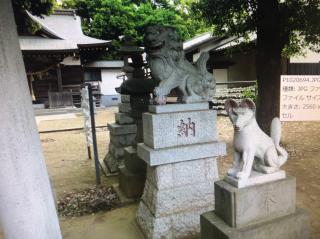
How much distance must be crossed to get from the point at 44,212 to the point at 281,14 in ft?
20.0

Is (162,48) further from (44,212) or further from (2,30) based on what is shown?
(44,212)

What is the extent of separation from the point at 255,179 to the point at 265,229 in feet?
1.46

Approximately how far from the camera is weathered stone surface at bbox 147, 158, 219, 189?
3199mm

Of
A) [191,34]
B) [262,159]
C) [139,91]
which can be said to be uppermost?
[191,34]

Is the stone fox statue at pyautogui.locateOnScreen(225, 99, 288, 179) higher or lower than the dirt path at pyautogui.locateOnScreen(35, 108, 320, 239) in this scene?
higher

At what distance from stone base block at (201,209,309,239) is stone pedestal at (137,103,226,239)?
671 mm

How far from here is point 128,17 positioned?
80.6 ft

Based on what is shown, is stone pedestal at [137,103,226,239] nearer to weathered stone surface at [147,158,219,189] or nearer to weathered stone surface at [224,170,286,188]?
weathered stone surface at [147,158,219,189]

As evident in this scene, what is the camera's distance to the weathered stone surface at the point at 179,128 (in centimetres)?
312

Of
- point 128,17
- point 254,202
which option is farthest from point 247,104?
point 128,17

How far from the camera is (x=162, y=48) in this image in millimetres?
3188

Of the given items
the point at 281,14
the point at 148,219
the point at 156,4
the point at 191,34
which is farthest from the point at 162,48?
the point at 156,4

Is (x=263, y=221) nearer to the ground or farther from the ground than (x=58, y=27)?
nearer to the ground

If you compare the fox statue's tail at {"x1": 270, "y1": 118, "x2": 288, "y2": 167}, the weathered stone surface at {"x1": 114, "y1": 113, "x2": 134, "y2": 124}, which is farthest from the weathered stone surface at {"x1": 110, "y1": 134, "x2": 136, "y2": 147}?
the fox statue's tail at {"x1": 270, "y1": 118, "x2": 288, "y2": 167}
